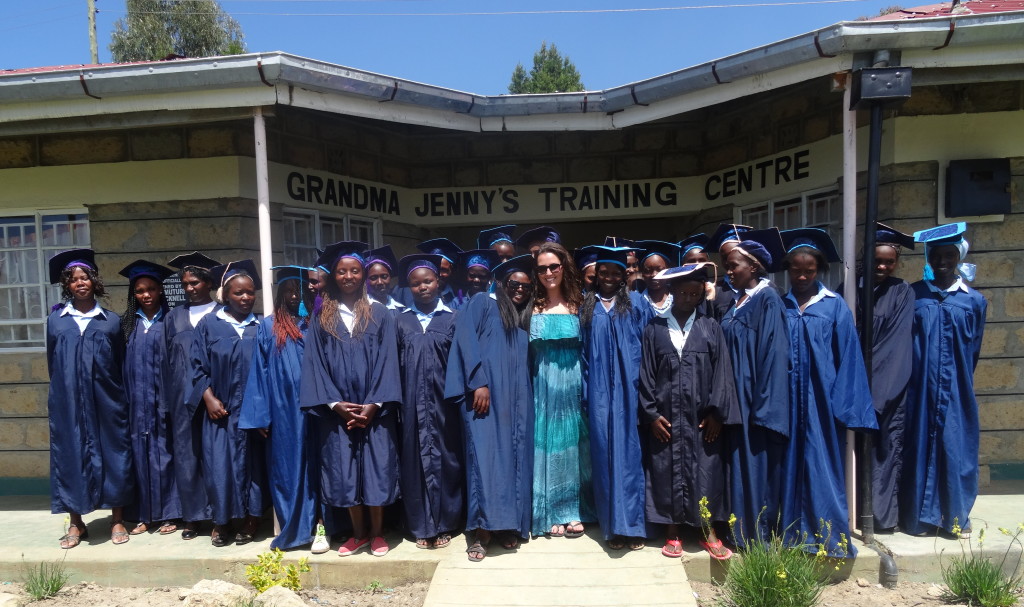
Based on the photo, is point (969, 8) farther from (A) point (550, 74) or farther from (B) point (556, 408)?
(A) point (550, 74)

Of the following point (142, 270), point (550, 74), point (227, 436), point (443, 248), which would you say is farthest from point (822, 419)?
point (550, 74)

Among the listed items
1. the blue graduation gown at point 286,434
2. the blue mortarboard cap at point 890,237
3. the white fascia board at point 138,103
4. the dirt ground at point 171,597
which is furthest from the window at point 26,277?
the blue mortarboard cap at point 890,237

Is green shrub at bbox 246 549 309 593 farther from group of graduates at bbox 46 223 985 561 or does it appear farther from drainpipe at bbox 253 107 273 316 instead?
drainpipe at bbox 253 107 273 316

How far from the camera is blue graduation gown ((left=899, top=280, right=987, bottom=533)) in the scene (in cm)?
390

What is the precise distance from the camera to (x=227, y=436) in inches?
162

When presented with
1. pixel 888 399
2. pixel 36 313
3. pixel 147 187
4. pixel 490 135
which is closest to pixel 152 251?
pixel 147 187

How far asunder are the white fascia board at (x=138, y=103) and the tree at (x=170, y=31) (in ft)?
59.6

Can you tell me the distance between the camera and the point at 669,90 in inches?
185

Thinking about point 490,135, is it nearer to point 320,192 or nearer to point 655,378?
point 320,192

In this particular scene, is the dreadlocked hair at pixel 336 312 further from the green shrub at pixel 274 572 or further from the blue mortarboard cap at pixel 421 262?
the green shrub at pixel 274 572

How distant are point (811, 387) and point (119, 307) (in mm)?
5560

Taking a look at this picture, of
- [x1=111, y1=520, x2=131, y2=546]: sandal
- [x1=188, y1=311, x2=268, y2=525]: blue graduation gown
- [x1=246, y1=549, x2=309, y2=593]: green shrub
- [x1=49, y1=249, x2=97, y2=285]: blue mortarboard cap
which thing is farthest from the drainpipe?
[x1=111, y1=520, x2=131, y2=546]: sandal

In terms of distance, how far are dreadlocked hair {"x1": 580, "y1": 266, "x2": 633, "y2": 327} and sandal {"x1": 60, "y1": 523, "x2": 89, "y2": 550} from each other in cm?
370

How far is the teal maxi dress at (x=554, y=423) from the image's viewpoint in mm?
4023
